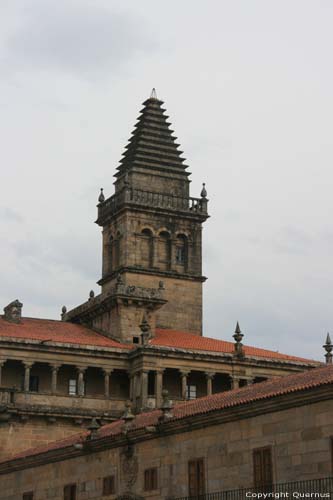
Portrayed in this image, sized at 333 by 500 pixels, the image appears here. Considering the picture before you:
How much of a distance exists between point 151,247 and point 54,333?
13.2m

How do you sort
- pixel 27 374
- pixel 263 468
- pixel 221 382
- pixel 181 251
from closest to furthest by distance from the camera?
pixel 263 468 < pixel 27 374 < pixel 221 382 < pixel 181 251

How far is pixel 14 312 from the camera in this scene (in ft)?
219

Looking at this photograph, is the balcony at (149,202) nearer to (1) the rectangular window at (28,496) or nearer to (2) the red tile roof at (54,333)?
(2) the red tile roof at (54,333)

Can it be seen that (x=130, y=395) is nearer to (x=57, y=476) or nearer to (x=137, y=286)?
(x=137, y=286)

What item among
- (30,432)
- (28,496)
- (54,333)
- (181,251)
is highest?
(181,251)

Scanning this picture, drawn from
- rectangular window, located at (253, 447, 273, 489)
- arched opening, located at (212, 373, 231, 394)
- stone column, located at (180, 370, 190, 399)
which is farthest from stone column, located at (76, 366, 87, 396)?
rectangular window, located at (253, 447, 273, 489)

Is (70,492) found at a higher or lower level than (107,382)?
lower

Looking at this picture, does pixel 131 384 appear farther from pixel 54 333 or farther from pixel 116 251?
pixel 116 251

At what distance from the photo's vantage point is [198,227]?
78.2m

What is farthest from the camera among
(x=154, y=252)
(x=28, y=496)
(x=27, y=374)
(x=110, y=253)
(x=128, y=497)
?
(x=110, y=253)

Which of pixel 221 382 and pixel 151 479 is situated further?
pixel 221 382

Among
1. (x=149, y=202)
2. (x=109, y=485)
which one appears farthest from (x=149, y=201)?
(x=109, y=485)

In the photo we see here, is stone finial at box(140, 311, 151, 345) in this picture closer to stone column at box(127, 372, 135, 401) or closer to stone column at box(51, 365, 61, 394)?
stone column at box(127, 372, 135, 401)

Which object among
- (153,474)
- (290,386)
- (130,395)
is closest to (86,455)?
(153,474)
